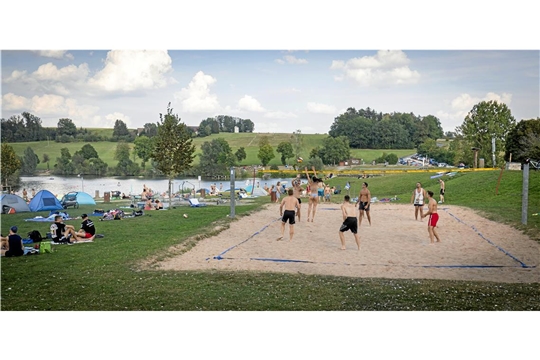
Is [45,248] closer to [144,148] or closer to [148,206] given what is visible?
[144,148]

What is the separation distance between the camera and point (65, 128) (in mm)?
11352

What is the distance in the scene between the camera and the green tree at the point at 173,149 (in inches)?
681

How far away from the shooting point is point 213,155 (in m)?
18.1

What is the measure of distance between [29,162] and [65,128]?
1.19m

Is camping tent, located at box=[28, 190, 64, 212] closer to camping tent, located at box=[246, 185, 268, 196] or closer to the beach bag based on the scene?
the beach bag

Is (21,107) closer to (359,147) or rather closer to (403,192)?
(359,147)

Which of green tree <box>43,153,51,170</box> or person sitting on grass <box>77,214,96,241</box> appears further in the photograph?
green tree <box>43,153,51,170</box>

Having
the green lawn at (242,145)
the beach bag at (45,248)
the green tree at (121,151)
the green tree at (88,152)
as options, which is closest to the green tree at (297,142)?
the green lawn at (242,145)

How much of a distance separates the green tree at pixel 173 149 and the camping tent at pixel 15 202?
192 inches

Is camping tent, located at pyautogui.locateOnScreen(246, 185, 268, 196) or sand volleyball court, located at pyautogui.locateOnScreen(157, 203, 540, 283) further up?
camping tent, located at pyautogui.locateOnScreen(246, 185, 268, 196)

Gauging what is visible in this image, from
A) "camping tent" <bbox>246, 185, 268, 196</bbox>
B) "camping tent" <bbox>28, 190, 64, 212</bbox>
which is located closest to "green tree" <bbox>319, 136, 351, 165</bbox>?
"camping tent" <bbox>246, 185, 268, 196</bbox>

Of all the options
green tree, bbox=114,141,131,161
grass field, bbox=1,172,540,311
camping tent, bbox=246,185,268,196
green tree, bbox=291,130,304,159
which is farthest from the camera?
camping tent, bbox=246,185,268,196

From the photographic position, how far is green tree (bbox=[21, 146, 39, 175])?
36.0 feet

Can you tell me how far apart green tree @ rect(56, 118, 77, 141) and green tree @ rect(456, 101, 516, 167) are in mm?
10002
